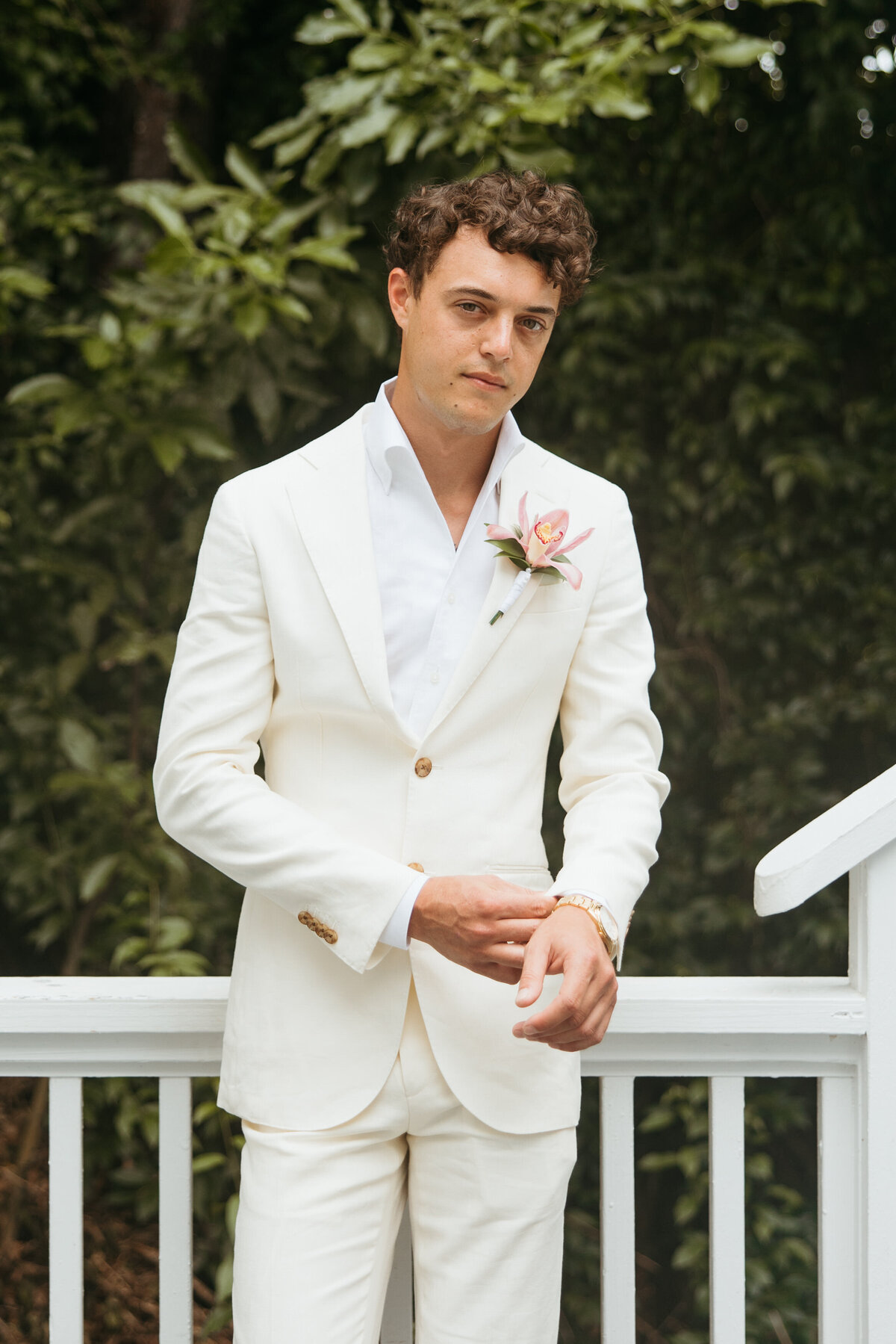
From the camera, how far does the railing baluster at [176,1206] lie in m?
1.29

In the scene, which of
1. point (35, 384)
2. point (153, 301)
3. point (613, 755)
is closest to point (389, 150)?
point (153, 301)

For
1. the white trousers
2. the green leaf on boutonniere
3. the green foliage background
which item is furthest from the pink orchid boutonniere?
the green foliage background

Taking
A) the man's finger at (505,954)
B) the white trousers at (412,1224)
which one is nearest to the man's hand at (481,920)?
the man's finger at (505,954)

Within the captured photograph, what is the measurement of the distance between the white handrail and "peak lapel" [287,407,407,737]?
16.4 inches

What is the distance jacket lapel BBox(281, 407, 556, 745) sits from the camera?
3.81 feet

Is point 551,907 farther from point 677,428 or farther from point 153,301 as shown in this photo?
point 677,428

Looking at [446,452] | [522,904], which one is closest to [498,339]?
[446,452]

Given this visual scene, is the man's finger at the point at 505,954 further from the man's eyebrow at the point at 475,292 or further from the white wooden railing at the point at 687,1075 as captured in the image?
the man's eyebrow at the point at 475,292

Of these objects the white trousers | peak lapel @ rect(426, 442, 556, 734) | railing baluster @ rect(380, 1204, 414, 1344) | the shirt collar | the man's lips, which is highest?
the man's lips

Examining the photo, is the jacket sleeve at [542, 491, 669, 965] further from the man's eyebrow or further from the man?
the man's eyebrow

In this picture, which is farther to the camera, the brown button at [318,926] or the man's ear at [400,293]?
Answer: the man's ear at [400,293]

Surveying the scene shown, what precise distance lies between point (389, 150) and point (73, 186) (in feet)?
2.95

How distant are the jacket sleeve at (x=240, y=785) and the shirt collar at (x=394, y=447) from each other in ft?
0.54

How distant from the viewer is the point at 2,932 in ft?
9.34
